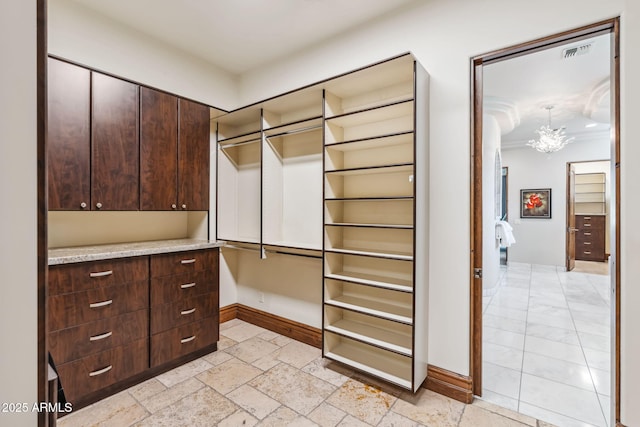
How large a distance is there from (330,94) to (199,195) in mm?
1602

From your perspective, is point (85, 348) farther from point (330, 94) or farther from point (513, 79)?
point (513, 79)

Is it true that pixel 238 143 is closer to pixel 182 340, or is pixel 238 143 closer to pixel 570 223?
pixel 182 340

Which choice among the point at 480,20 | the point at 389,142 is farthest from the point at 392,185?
the point at 480,20

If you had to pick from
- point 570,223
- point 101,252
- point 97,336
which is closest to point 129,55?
point 101,252

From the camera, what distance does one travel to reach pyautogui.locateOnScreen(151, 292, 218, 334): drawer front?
→ 2.45 m

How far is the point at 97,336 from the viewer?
212cm

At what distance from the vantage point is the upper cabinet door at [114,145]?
90.9 inches

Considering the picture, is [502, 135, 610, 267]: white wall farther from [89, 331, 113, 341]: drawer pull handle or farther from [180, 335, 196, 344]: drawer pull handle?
[89, 331, 113, 341]: drawer pull handle

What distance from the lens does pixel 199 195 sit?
3.01 m

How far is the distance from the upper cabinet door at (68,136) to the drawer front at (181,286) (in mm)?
807

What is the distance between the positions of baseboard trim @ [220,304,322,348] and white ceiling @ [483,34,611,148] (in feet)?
10.9

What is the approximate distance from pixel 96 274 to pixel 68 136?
3.34 feet

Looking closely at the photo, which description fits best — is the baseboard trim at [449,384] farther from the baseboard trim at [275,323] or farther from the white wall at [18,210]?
the white wall at [18,210]

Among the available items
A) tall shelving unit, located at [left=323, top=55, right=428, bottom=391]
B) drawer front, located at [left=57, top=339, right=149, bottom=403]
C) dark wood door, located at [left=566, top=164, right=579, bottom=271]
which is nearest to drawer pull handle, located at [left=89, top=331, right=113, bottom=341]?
drawer front, located at [left=57, top=339, right=149, bottom=403]
